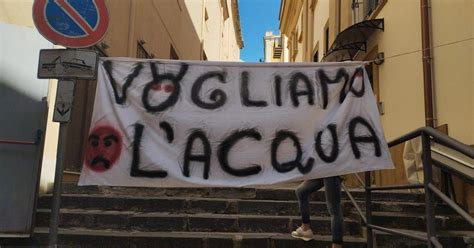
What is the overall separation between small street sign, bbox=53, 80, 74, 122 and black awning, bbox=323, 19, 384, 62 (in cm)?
707

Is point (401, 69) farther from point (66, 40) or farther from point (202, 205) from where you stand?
point (66, 40)

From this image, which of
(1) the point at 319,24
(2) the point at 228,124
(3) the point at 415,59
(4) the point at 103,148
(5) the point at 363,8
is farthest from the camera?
(1) the point at 319,24

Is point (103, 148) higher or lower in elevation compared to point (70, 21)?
lower

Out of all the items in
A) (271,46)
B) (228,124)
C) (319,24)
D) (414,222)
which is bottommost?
(414,222)

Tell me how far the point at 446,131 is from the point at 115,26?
5954 mm

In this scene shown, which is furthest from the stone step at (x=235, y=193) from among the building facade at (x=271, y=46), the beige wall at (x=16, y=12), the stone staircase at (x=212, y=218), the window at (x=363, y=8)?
the building facade at (x=271, y=46)

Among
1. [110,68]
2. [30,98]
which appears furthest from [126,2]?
[110,68]

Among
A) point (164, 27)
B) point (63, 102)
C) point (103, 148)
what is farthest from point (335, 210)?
point (164, 27)

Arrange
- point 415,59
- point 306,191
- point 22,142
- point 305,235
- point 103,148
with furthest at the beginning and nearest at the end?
point 415,59
point 22,142
point 305,235
point 306,191
point 103,148

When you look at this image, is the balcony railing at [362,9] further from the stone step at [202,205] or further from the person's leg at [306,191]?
the person's leg at [306,191]

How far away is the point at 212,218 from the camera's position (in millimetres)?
5484

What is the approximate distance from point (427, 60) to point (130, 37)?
18.7 feet

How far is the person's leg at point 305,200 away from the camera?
15.3 feet

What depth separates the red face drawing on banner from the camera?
433 centimetres
